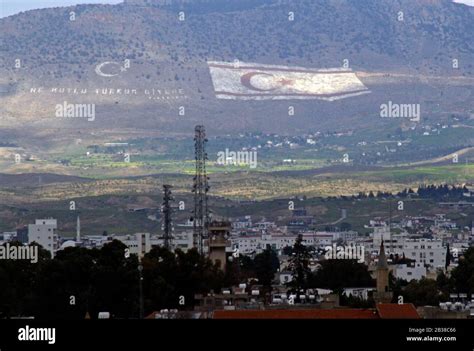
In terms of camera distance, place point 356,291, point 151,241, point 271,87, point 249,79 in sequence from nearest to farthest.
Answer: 1. point 356,291
2. point 151,241
3. point 271,87
4. point 249,79

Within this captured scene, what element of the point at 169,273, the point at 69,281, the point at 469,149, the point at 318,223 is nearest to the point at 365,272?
the point at 169,273

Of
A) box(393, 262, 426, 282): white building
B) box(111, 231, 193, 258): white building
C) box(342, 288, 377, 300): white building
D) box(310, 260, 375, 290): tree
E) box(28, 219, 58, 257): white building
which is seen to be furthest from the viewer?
box(28, 219, 58, 257): white building

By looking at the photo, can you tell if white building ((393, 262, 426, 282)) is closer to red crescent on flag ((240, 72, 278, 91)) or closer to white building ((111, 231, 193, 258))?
white building ((111, 231, 193, 258))

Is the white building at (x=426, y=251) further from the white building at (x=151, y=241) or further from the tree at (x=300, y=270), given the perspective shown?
the tree at (x=300, y=270)

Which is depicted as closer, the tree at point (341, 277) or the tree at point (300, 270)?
the tree at point (300, 270)

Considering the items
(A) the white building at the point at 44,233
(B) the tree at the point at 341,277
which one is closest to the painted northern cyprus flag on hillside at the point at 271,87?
(A) the white building at the point at 44,233

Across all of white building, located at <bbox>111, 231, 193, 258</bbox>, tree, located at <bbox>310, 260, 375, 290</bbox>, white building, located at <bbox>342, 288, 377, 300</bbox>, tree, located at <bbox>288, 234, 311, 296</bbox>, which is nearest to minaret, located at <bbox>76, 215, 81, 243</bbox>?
white building, located at <bbox>111, 231, 193, 258</bbox>

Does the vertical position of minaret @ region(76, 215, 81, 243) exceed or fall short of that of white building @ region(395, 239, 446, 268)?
it exceeds it

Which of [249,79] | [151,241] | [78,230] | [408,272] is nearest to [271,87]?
[249,79]

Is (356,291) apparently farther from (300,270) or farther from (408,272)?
(408,272)
